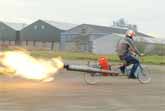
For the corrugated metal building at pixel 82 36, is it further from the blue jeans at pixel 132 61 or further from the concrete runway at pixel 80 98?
the concrete runway at pixel 80 98

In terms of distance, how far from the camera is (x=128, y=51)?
21.0 metres

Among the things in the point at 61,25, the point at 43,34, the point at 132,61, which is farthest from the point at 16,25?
the point at 132,61

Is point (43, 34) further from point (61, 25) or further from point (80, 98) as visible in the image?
point (80, 98)

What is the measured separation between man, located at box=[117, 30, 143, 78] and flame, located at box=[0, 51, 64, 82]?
2.37 metres

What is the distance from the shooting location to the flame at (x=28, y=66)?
21.7 m

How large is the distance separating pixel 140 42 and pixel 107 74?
57038 mm

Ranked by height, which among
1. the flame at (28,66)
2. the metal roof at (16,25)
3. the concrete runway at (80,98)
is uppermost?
the metal roof at (16,25)

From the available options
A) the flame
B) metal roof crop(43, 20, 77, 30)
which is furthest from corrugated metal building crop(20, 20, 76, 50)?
the flame

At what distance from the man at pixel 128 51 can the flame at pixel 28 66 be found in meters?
2.37

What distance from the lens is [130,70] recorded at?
2131cm

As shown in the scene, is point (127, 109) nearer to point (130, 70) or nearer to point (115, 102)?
point (115, 102)

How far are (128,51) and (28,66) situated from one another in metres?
4.00

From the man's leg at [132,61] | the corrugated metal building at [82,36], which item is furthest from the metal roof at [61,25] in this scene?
the man's leg at [132,61]

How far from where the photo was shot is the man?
68.0 feet
